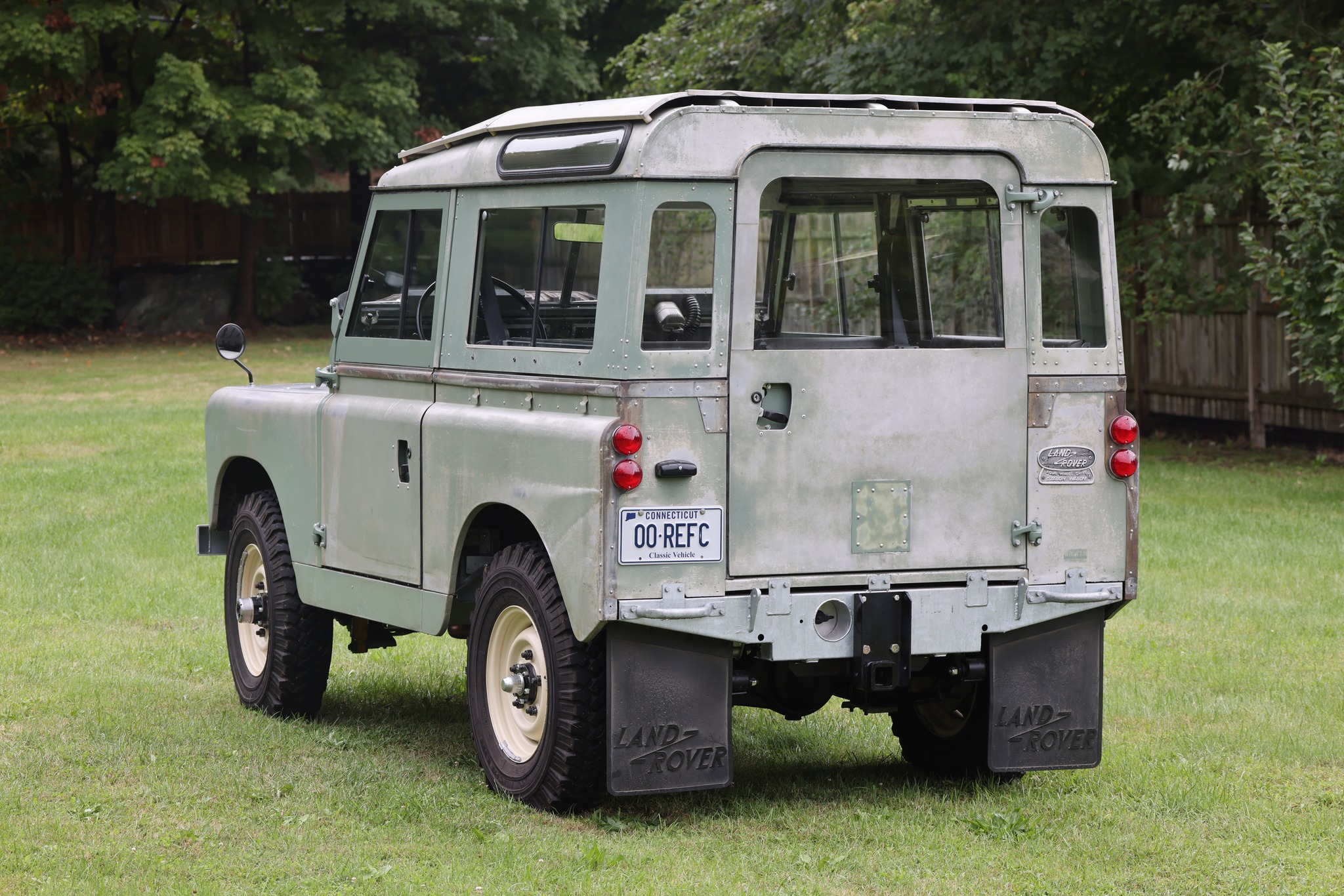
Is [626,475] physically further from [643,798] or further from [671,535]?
[643,798]

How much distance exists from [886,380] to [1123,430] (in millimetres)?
928

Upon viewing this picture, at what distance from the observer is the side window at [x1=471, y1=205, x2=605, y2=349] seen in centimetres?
615

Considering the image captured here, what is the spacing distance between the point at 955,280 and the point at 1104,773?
6.53 feet

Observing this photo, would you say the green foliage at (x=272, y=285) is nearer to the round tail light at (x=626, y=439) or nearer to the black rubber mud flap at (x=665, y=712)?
the black rubber mud flap at (x=665, y=712)

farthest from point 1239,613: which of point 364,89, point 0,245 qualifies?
point 0,245

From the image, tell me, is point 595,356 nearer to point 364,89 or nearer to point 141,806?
point 141,806

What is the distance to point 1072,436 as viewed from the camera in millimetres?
6430

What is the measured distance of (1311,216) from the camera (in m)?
14.5

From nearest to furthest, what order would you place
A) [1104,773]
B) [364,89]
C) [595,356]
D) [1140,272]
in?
[595,356]
[1104,773]
[1140,272]
[364,89]

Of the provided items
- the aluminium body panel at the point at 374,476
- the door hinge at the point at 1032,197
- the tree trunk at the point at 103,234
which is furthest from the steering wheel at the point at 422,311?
the tree trunk at the point at 103,234

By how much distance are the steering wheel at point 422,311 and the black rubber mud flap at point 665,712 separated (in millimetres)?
1740

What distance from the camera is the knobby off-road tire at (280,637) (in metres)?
7.98

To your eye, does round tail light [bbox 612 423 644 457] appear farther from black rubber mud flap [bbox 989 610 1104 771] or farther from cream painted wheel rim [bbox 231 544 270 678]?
cream painted wheel rim [bbox 231 544 270 678]

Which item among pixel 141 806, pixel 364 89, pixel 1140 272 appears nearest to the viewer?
pixel 141 806
